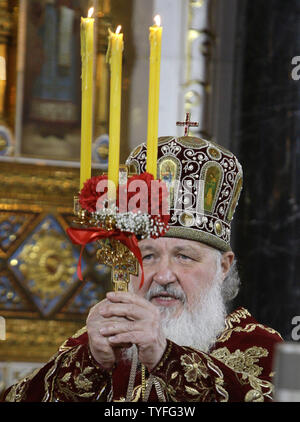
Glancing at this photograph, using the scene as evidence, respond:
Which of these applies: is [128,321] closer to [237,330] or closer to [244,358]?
[244,358]

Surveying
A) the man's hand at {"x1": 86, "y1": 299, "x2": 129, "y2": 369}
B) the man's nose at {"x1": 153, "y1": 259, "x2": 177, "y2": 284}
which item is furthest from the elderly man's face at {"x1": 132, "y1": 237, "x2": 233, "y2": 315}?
the man's hand at {"x1": 86, "y1": 299, "x2": 129, "y2": 369}

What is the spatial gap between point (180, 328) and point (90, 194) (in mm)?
1100

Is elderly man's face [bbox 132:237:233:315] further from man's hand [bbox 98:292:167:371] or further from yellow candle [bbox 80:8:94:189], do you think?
yellow candle [bbox 80:8:94:189]

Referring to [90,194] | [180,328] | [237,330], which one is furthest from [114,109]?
[237,330]

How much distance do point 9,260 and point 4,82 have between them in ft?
3.10

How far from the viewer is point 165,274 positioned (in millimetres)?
3393

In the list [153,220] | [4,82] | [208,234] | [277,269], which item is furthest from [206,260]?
[4,82]

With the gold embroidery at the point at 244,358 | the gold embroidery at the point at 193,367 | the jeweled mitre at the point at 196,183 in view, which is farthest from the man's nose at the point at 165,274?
the gold embroidery at the point at 193,367

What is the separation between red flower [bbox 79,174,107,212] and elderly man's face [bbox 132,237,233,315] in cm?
96

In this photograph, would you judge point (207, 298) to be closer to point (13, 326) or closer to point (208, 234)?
point (208, 234)

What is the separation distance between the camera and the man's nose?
3383mm

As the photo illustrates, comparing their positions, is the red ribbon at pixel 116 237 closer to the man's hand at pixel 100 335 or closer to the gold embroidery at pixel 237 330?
the man's hand at pixel 100 335

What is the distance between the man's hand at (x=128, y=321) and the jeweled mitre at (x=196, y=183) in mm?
949

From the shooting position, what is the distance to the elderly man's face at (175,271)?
3402 millimetres
